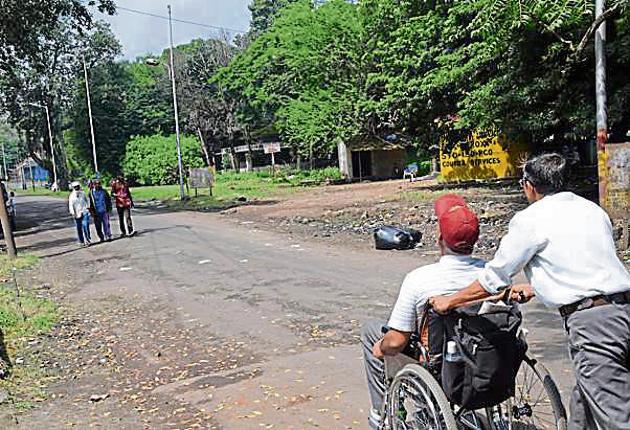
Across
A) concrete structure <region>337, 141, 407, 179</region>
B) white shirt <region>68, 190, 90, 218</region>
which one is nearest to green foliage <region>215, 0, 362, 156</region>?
concrete structure <region>337, 141, 407, 179</region>

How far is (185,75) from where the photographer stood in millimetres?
57719

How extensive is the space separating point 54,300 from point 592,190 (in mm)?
14091

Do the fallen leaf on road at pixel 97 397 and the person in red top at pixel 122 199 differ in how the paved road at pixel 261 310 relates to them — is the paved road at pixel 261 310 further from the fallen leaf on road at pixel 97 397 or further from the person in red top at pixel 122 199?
the person in red top at pixel 122 199

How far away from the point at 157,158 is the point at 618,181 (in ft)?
169

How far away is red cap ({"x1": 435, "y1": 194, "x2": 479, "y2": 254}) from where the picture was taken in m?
3.50

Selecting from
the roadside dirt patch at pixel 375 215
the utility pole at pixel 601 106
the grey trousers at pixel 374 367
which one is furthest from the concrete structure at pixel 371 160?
the grey trousers at pixel 374 367

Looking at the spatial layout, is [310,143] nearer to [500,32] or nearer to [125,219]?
[125,219]

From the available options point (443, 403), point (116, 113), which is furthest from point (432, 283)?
point (116, 113)

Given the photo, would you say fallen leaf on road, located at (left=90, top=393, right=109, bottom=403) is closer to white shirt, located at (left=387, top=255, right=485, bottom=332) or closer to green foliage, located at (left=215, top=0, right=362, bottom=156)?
white shirt, located at (left=387, top=255, right=485, bottom=332)

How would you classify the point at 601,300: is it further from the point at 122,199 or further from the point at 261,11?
the point at 261,11

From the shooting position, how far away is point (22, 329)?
8.42 meters

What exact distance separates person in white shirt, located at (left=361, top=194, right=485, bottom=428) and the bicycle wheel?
54cm

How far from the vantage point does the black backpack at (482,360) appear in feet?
10.6

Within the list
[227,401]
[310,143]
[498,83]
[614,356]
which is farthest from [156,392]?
[310,143]
